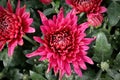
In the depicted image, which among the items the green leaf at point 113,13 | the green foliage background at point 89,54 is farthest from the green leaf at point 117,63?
the green leaf at point 113,13

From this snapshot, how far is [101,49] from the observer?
1306 mm

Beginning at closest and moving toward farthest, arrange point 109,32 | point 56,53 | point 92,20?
point 56,53 < point 92,20 < point 109,32

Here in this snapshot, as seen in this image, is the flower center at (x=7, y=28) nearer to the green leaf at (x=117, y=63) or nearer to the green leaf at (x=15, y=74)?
the green leaf at (x=15, y=74)

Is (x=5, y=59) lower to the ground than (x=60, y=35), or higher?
lower

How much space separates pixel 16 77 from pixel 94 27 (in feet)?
1.41

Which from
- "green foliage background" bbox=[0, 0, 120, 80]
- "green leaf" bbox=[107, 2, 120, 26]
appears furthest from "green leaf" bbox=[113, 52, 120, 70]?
"green leaf" bbox=[107, 2, 120, 26]

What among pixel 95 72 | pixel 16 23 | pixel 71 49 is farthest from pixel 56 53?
pixel 95 72

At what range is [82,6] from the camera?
124 cm

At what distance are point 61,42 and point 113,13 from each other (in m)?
0.36

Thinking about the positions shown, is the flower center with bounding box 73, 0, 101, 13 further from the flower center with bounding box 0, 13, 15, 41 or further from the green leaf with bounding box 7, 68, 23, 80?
the green leaf with bounding box 7, 68, 23, 80

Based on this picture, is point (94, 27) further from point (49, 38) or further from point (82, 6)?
point (49, 38)

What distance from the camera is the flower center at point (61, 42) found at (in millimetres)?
1158

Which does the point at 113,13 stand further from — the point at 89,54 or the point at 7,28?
the point at 7,28

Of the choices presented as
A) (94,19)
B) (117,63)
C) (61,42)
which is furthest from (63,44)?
(117,63)
